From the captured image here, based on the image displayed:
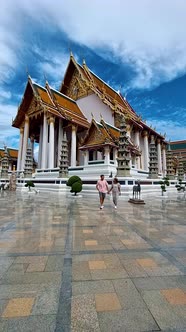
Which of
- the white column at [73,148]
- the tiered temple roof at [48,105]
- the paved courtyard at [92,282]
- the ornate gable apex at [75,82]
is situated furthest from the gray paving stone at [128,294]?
the ornate gable apex at [75,82]

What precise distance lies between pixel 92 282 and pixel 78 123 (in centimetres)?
2529

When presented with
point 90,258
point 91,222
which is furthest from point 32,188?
point 90,258

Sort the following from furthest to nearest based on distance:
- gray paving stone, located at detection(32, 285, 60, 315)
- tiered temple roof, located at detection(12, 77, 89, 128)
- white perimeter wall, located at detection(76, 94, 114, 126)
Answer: white perimeter wall, located at detection(76, 94, 114, 126), tiered temple roof, located at detection(12, 77, 89, 128), gray paving stone, located at detection(32, 285, 60, 315)

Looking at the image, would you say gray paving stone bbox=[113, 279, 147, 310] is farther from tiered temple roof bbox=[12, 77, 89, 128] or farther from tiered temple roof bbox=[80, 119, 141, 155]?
tiered temple roof bbox=[12, 77, 89, 128]

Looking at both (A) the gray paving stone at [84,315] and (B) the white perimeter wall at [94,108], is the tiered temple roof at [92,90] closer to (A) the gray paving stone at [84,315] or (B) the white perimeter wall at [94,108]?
(B) the white perimeter wall at [94,108]

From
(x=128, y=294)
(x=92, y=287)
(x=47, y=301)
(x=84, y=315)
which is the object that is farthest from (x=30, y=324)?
(x=128, y=294)

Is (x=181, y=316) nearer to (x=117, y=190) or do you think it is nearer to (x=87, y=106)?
(x=117, y=190)

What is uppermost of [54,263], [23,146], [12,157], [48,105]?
[48,105]

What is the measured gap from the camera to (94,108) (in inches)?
1131

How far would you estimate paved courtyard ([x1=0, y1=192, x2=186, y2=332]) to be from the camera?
1546 mm

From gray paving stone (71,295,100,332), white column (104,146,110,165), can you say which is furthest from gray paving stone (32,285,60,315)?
white column (104,146,110,165)

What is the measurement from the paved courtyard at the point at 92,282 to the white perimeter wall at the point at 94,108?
24.2m

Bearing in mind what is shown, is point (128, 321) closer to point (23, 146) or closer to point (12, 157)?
point (23, 146)

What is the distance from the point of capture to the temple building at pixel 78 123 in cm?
2109
